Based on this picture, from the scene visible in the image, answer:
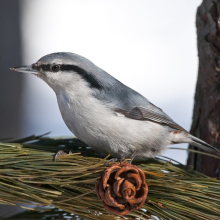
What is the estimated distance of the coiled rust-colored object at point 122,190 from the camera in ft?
3.30

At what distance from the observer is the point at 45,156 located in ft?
3.86

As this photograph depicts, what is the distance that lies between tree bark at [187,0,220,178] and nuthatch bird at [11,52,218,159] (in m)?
0.20

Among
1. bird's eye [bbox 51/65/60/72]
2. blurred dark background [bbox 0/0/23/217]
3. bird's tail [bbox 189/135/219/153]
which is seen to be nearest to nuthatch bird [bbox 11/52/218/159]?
bird's eye [bbox 51/65/60/72]

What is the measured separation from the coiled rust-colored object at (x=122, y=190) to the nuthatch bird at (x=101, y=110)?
42 centimetres

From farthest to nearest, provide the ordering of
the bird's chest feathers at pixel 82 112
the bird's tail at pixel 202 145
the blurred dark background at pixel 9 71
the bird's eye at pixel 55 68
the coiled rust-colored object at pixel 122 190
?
the blurred dark background at pixel 9 71, the bird's tail at pixel 202 145, the bird's eye at pixel 55 68, the bird's chest feathers at pixel 82 112, the coiled rust-colored object at pixel 122 190

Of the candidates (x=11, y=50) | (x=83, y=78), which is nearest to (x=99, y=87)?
(x=83, y=78)

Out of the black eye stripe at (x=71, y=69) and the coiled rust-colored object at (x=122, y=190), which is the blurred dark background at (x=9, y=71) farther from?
the coiled rust-colored object at (x=122, y=190)

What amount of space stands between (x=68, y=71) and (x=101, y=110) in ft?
0.71

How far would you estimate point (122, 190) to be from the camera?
1.01m

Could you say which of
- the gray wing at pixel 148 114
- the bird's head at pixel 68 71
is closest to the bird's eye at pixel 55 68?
the bird's head at pixel 68 71

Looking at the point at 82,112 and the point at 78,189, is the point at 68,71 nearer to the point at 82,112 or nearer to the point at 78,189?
the point at 82,112

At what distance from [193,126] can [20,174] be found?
1.03 meters

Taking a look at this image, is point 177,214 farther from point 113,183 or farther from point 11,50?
point 11,50

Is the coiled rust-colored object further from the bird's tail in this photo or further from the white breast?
the bird's tail
